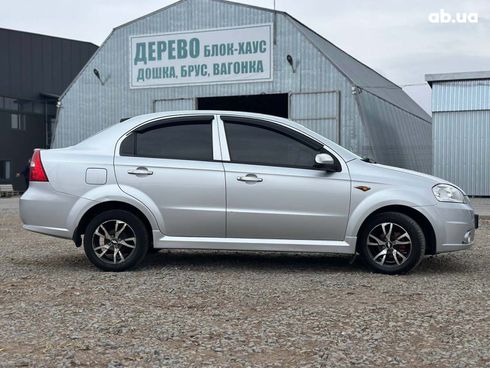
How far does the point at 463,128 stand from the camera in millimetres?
20406

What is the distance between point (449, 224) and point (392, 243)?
64cm

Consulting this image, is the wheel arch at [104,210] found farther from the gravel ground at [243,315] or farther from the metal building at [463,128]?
the metal building at [463,128]

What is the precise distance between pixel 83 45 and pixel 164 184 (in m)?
32.7

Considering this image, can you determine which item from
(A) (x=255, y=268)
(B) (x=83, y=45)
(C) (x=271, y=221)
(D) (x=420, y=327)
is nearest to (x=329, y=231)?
(C) (x=271, y=221)

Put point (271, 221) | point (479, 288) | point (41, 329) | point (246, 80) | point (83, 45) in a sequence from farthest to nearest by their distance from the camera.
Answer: point (83, 45)
point (246, 80)
point (271, 221)
point (479, 288)
point (41, 329)

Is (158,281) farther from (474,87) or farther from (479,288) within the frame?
(474,87)

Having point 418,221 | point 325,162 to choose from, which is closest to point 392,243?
point 418,221

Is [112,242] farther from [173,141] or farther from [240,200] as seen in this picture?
[240,200]

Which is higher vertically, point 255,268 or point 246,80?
point 246,80

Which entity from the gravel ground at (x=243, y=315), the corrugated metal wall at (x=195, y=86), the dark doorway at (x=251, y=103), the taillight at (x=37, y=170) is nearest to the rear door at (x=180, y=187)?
the gravel ground at (x=243, y=315)

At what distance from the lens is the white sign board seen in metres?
21.1

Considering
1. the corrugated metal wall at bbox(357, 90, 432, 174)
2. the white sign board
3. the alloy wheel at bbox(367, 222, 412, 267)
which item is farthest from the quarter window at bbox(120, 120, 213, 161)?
the white sign board

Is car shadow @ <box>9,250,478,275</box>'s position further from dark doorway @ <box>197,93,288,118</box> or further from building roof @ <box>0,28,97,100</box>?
building roof @ <box>0,28,97,100</box>

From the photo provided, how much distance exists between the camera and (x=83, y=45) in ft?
120
